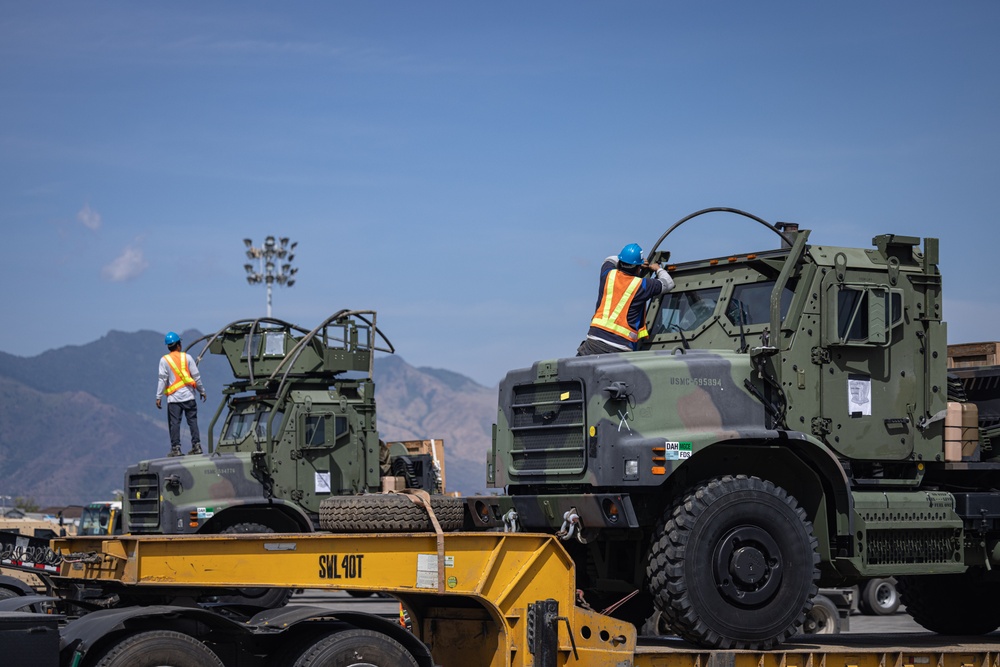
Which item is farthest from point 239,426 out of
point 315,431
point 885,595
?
point 885,595

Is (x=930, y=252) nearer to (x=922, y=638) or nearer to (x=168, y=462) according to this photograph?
(x=922, y=638)

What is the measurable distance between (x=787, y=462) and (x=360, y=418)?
1149 centimetres

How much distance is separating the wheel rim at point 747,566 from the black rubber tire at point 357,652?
2.13 meters

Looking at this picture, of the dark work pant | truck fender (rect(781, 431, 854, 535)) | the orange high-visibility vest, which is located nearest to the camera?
truck fender (rect(781, 431, 854, 535))

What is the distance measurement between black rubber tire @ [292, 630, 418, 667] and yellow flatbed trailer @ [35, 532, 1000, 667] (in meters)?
0.03

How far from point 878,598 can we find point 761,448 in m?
14.3

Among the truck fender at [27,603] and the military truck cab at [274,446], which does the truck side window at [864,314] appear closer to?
the truck fender at [27,603]

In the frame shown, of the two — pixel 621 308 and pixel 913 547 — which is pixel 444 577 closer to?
pixel 621 308

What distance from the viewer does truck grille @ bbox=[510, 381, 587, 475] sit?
9469 millimetres

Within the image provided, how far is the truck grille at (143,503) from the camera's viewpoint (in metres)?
19.0

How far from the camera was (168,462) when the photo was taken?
19.0 metres

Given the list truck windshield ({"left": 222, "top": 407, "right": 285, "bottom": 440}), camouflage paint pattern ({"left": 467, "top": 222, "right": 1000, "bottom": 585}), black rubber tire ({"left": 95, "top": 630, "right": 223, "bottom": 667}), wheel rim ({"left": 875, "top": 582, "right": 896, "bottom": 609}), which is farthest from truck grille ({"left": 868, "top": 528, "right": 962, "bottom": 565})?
wheel rim ({"left": 875, "top": 582, "right": 896, "bottom": 609})

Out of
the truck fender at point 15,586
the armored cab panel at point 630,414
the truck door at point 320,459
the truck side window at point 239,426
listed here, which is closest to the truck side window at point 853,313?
the armored cab panel at point 630,414

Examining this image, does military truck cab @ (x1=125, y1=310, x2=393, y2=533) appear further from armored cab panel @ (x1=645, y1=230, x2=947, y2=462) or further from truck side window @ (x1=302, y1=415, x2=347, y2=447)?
armored cab panel @ (x1=645, y1=230, x2=947, y2=462)
